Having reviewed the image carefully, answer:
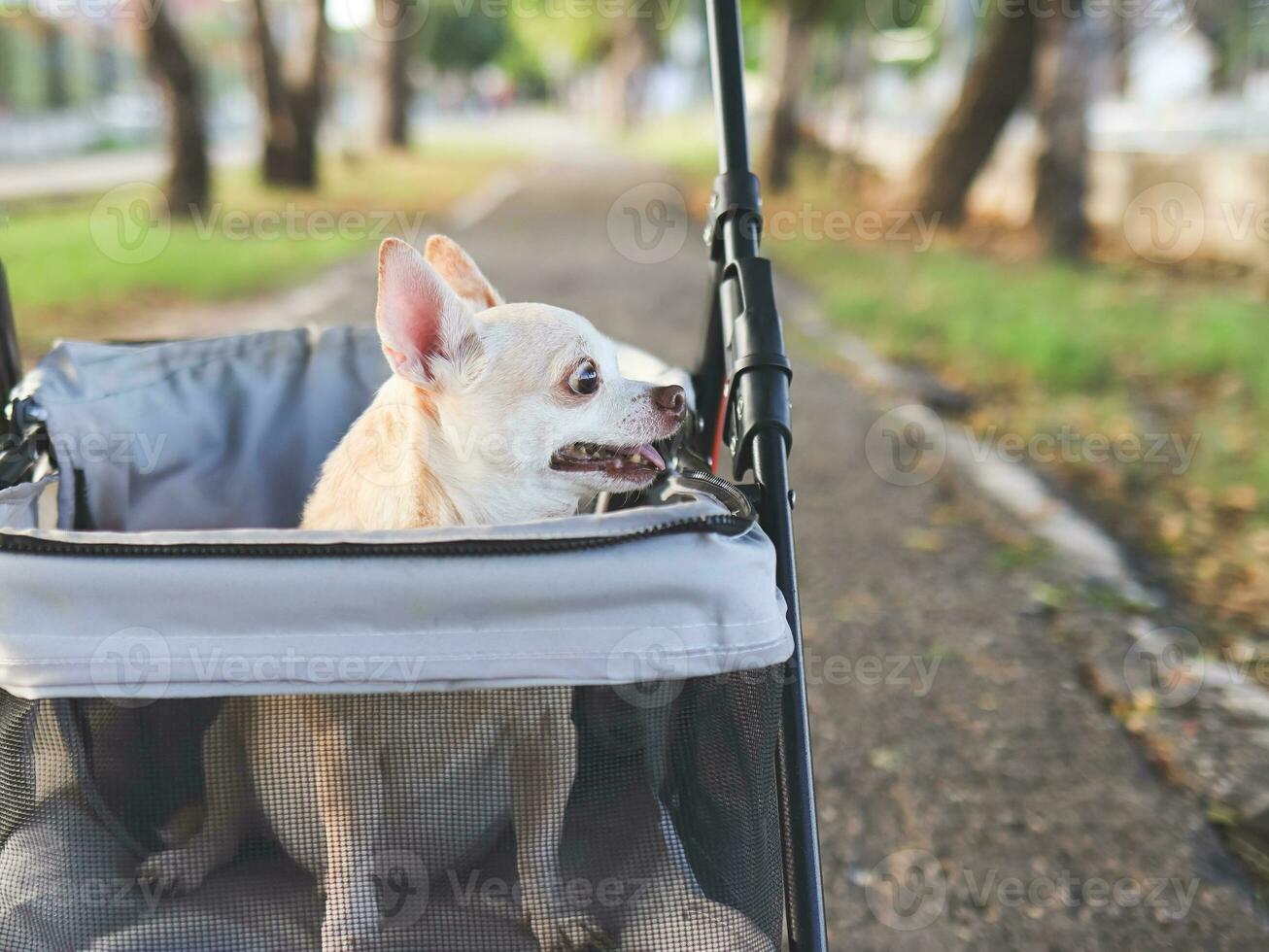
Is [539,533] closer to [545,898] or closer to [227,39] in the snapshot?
[545,898]

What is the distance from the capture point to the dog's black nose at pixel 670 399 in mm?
1764

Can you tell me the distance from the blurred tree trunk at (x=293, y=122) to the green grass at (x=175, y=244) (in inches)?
13.6

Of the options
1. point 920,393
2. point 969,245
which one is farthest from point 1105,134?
point 920,393

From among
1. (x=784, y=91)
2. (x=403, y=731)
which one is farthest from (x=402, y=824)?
(x=784, y=91)

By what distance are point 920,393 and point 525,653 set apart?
15.9ft

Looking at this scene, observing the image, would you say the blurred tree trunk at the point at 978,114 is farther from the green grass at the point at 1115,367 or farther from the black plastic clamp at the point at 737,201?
the black plastic clamp at the point at 737,201

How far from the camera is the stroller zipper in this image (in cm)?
121

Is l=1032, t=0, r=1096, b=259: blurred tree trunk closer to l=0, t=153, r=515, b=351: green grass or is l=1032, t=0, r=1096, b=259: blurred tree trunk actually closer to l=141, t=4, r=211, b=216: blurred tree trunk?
l=0, t=153, r=515, b=351: green grass

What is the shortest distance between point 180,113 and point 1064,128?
27.7 feet

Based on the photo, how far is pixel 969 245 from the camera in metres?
10.6

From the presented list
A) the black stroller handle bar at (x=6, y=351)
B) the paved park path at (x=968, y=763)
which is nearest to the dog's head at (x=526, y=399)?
the black stroller handle bar at (x=6, y=351)

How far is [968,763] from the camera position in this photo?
2740mm

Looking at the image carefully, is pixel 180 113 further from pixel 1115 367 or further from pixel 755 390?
pixel 755 390

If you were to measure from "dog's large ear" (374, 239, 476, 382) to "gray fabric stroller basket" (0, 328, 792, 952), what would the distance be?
49cm
